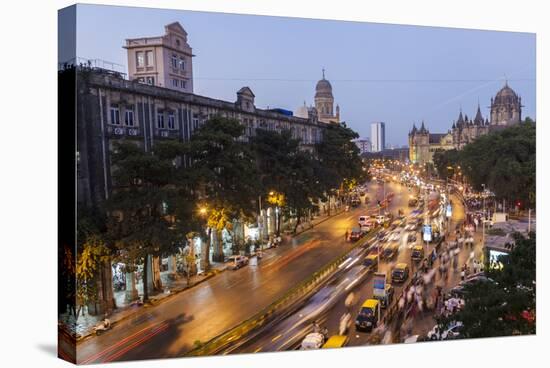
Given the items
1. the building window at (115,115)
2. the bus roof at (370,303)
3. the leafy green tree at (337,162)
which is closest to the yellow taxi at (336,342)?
the bus roof at (370,303)

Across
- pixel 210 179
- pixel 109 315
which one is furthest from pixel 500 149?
pixel 109 315

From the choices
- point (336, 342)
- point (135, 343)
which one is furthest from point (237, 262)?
point (135, 343)

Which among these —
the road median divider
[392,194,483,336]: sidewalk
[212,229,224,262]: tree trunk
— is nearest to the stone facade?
[212,229,224,262]: tree trunk

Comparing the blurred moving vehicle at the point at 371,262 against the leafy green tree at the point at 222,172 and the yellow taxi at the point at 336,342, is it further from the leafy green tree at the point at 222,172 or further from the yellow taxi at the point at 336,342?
the leafy green tree at the point at 222,172

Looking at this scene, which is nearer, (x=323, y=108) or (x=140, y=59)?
(x=140, y=59)

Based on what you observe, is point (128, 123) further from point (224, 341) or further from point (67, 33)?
point (224, 341)

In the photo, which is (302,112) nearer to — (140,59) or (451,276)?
(140,59)
